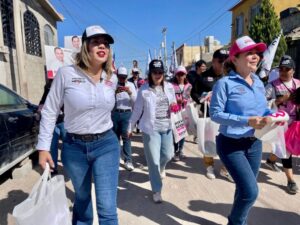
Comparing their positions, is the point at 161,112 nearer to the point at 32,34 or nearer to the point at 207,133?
the point at 207,133

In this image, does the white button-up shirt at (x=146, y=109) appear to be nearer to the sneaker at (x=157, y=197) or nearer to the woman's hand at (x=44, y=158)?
the sneaker at (x=157, y=197)

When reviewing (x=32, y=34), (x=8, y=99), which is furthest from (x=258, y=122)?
(x=32, y=34)

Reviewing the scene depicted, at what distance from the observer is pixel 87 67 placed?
2.60m

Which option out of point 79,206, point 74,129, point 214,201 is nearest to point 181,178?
point 214,201

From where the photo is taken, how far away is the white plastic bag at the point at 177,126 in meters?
4.87

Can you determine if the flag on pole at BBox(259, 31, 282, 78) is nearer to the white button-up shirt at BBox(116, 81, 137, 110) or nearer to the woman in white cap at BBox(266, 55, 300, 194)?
the woman in white cap at BBox(266, 55, 300, 194)

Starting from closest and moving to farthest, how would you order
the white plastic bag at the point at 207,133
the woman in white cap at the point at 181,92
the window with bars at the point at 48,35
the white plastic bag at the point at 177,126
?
the white plastic bag at the point at 207,133 → the white plastic bag at the point at 177,126 → the woman in white cap at the point at 181,92 → the window with bars at the point at 48,35

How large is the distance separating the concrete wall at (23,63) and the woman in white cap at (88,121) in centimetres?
798

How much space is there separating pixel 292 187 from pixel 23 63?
8.63m

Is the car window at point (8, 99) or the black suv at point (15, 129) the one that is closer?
the black suv at point (15, 129)

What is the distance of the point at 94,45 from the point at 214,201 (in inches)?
106

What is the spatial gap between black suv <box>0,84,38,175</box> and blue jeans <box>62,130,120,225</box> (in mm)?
2016

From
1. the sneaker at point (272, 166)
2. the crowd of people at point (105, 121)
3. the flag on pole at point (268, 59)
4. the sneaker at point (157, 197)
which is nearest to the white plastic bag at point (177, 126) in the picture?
the sneaker at point (157, 197)

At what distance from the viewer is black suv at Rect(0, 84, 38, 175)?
4387mm
